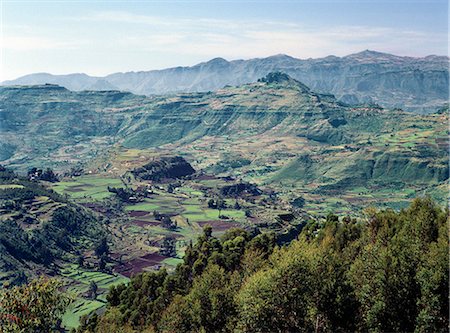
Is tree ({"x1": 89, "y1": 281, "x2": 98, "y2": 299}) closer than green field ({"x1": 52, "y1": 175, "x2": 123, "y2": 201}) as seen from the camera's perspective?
Yes

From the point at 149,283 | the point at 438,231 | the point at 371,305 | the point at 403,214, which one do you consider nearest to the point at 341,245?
the point at 403,214

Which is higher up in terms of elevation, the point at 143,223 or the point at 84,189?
the point at 84,189

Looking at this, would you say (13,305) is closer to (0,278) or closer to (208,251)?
(208,251)

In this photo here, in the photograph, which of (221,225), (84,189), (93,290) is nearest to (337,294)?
(93,290)

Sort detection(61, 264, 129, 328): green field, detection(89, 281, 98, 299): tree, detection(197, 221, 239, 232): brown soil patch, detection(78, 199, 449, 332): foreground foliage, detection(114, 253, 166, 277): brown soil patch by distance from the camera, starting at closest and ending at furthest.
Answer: detection(78, 199, 449, 332): foreground foliage, detection(61, 264, 129, 328): green field, detection(89, 281, 98, 299): tree, detection(114, 253, 166, 277): brown soil patch, detection(197, 221, 239, 232): brown soil patch

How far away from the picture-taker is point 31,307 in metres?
32.8

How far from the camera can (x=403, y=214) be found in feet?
190

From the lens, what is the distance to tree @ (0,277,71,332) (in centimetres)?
3120

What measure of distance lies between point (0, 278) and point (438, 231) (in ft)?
306

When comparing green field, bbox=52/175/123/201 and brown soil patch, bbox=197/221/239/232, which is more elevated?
green field, bbox=52/175/123/201

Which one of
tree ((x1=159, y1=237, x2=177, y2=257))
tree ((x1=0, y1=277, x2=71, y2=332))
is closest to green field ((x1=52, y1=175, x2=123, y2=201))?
tree ((x1=159, y1=237, x2=177, y2=257))

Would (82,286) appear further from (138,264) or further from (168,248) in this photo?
(168,248)

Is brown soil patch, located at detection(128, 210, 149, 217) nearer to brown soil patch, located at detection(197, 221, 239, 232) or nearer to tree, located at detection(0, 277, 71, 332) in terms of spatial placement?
brown soil patch, located at detection(197, 221, 239, 232)

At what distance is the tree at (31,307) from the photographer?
102 feet
